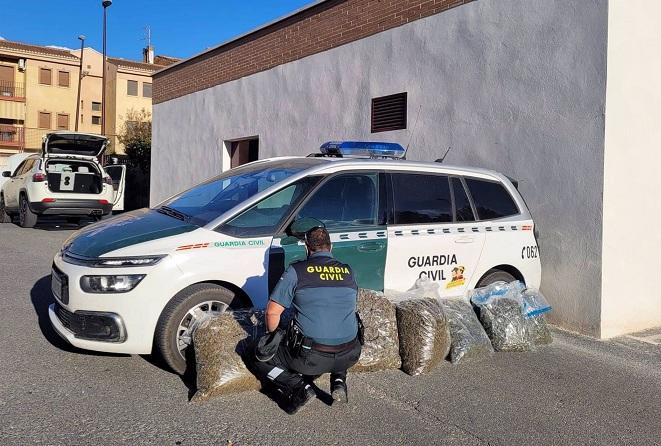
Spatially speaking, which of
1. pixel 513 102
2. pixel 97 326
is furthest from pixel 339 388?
pixel 513 102

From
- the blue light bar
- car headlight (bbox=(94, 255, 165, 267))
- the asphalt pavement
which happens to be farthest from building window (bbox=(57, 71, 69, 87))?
car headlight (bbox=(94, 255, 165, 267))

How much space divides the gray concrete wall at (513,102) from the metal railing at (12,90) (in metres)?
36.0

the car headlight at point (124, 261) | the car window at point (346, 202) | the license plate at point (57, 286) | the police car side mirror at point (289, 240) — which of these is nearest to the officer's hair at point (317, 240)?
the police car side mirror at point (289, 240)

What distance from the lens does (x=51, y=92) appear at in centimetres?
4106

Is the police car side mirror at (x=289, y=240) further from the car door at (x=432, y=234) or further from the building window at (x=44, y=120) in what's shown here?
the building window at (x=44, y=120)

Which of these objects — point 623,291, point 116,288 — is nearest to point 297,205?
point 116,288

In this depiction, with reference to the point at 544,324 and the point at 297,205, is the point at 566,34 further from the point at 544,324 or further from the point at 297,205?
the point at 297,205

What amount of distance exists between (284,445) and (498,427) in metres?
1.43

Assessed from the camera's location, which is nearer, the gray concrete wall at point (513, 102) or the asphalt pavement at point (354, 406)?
the asphalt pavement at point (354, 406)

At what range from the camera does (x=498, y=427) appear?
3941mm

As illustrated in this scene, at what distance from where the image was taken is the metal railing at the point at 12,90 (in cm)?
3962

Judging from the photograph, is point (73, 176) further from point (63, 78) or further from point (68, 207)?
point (63, 78)

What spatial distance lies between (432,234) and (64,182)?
10.9 m

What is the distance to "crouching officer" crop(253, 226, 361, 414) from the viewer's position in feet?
12.3
